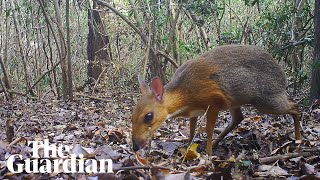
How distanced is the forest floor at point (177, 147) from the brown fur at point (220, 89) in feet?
0.74

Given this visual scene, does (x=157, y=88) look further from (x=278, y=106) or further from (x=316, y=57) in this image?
(x=316, y=57)

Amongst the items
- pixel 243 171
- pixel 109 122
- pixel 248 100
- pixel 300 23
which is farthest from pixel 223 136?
pixel 300 23

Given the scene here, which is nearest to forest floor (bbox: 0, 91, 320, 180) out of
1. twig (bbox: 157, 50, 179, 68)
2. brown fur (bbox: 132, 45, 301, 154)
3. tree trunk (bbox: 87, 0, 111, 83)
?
brown fur (bbox: 132, 45, 301, 154)

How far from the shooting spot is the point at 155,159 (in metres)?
3.73

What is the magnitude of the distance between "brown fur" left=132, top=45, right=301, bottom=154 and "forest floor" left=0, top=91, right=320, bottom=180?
0.74 ft

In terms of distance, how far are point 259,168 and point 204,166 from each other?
0.42 meters

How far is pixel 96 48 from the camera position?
12.4m

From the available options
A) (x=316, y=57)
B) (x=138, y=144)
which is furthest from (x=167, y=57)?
(x=138, y=144)

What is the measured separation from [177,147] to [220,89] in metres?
0.61

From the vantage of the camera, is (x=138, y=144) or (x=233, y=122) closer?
(x=138, y=144)

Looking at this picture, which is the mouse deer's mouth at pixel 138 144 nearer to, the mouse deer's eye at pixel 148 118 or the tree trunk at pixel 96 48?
the mouse deer's eye at pixel 148 118

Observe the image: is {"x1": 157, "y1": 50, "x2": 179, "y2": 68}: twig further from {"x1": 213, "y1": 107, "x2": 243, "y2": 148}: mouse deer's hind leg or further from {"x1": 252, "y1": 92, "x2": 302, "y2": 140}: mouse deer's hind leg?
{"x1": 252, "y1": 92, "x2": 302, "y2": 140}: mouse deer's hind leg

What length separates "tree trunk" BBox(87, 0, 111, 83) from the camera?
1176 cm

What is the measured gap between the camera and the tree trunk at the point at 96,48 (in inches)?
463
